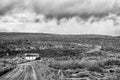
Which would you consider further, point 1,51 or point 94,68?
point 1,51

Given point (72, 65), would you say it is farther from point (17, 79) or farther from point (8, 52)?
point (8, 52)

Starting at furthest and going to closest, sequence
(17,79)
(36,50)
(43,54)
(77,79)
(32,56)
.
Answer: (36,50), (43,54), (32,56), (17,79), (77,79)

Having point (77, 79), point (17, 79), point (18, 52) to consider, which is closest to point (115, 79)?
point (77, 79)

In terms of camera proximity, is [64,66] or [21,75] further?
[64,66]

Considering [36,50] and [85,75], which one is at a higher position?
[85,75]

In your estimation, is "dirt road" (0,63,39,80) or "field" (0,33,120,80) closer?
"field" (0,33,120,80)

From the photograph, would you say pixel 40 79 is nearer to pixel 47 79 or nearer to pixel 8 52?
pixel 47 79

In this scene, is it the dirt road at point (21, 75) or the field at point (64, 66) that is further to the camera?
the dirt road at point (21, 75)

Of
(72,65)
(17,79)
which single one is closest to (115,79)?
(17,79)

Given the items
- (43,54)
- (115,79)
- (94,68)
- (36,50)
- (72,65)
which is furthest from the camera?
(36,50)
